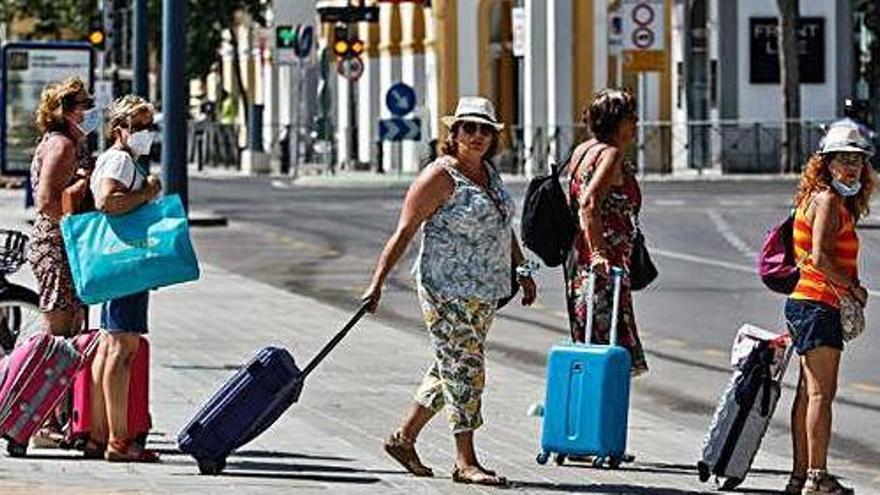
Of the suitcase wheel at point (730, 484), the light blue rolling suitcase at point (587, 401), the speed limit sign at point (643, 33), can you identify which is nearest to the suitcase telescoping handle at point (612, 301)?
the light blue rolling suitcase at point (587, 401)

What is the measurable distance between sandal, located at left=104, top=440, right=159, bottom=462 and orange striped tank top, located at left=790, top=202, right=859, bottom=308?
3.13 meters

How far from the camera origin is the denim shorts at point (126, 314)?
1320cm

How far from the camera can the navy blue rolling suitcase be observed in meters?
12.7

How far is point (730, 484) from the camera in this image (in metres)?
12.6

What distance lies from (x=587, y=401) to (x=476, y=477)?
70 cm

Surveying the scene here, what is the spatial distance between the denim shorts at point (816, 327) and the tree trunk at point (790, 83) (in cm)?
4196

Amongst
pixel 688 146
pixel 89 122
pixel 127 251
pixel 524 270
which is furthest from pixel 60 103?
pixel 688 146

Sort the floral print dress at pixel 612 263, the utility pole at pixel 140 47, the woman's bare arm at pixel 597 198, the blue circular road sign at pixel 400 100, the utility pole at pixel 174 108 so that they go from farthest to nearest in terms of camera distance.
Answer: the blue circular road sign at pixel 400 100 < the utility pole at pixel 140 47 < the utility pole at pixel 174 108 < the floral print dress at pixel 612 263 < the woman's bare arm at pixel 597 198

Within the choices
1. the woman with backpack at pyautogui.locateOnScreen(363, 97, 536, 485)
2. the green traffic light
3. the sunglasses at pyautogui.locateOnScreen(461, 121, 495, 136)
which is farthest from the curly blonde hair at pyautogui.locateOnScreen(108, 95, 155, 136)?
the green traffic light

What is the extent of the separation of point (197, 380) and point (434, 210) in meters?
5.05

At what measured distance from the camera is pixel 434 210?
496 inches

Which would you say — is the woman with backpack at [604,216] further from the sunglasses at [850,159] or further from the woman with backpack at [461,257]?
the sunglasses at [850,159]

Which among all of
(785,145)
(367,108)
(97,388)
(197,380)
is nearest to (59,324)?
A: (97,388)

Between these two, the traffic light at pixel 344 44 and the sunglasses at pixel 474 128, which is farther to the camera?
the traffic light at pixel 344 44
